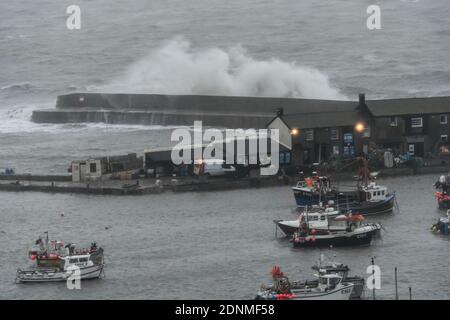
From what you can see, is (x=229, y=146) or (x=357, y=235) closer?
(x=357, y=235)

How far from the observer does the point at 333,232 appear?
3944cm

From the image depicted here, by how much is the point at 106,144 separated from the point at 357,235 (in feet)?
61.2

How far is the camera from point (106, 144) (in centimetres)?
5628

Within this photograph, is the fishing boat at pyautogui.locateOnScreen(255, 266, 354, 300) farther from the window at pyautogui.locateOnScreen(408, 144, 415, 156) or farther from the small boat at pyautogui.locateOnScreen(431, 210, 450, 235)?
the window at pyautogui.locateOnScreen(408, 144, 415, 156)

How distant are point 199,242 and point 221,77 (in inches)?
1167

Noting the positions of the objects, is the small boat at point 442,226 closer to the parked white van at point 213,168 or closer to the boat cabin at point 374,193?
the boat cabin at point 374,193

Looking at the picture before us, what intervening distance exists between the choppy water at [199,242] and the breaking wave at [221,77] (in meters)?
19.4

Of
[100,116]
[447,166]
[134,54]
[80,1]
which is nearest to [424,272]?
[447,166]

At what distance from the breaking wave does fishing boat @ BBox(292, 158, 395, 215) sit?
70.6ft

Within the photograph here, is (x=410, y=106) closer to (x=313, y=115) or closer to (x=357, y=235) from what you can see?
(x=313, y=115)

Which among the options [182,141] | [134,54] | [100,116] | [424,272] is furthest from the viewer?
[134,54]

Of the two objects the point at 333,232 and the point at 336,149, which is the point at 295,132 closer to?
the point at 336,149

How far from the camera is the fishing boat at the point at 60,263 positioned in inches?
1442

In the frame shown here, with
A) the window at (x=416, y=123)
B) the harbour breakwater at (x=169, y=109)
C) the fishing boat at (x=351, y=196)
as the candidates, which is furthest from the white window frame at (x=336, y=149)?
the harbour breakwater at (x=169, y=109)
